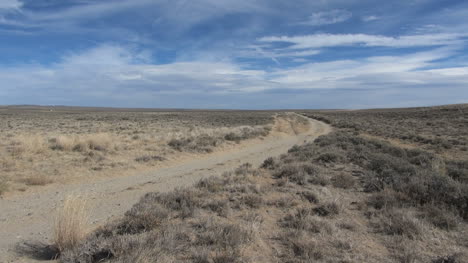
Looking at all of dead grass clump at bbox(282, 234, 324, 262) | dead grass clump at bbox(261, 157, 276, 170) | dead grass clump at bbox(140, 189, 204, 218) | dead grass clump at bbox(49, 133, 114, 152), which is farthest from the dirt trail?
dead grass clump at bbox(49, 133, 114, 152)

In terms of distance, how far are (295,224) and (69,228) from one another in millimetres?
3974

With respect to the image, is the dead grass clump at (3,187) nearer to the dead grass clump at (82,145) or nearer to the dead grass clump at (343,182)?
the dead grass clump at (82,145)

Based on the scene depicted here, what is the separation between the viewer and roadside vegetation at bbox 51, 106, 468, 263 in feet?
14.1

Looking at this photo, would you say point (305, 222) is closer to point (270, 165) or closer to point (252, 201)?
point (252, 201)

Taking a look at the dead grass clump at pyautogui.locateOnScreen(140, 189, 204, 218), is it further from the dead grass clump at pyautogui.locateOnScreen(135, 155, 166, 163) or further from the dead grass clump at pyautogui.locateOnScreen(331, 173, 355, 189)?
the dead grass clump at pyautogui.locateOnScreen(135, 155, 166, 163)

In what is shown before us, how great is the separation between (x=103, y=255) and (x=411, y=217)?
220 inches

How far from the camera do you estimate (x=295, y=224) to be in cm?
560

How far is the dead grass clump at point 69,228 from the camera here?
14.4 ft

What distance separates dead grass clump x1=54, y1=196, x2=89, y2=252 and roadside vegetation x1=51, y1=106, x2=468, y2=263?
0.10 meters

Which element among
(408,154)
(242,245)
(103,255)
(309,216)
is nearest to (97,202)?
(103,255)

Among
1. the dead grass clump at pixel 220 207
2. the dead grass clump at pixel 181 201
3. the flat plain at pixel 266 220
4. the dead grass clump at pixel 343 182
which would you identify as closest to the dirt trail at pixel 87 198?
the flat plain at pixel 266 220

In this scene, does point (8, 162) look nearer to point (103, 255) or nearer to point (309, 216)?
point (103, 255)

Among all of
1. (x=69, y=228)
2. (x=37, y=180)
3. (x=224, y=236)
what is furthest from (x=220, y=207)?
(x=37, y=180)

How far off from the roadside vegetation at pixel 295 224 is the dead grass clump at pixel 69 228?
10 centimetres
